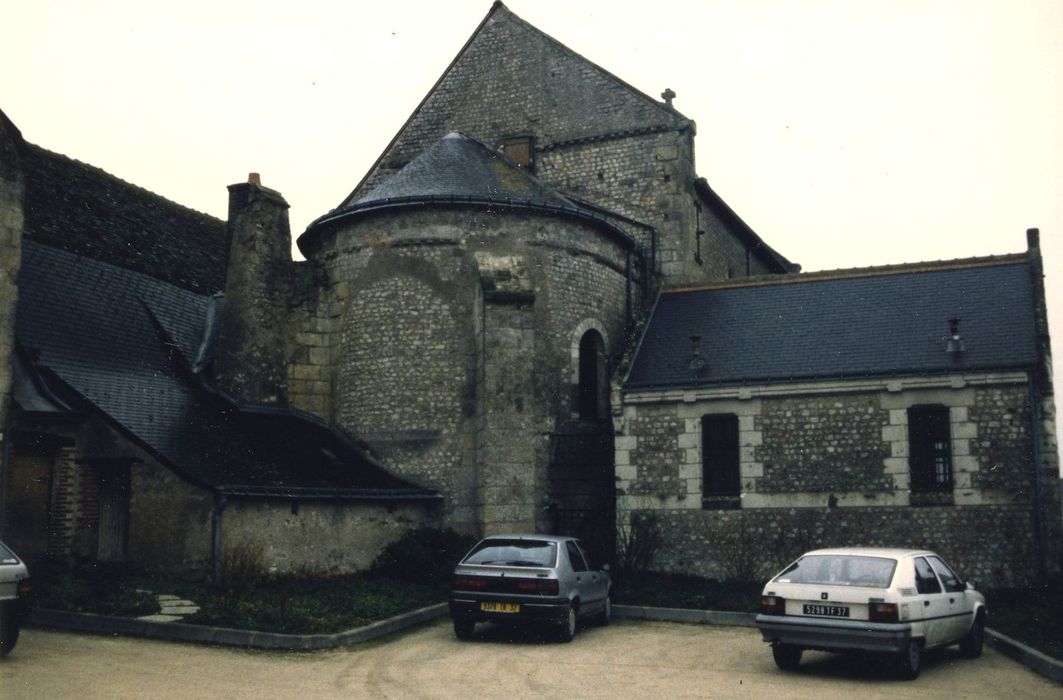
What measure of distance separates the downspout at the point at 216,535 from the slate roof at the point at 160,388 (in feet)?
0.79

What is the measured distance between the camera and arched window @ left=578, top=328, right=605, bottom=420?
23.0 metres

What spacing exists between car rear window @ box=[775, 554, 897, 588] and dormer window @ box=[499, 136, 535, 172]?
58.7 feet

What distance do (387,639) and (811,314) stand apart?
12217 mm

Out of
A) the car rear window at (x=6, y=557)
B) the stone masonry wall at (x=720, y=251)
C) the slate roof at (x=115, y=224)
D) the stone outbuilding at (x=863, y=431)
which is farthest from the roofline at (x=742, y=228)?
the car rear window at (x=6, y=557)

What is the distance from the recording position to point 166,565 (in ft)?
55.1

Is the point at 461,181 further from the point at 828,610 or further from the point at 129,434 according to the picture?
the point at 828,610

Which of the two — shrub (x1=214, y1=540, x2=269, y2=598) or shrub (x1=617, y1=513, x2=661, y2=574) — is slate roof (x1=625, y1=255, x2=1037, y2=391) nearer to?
shrub (x1=617, y1=513, x2=661, y2=574)

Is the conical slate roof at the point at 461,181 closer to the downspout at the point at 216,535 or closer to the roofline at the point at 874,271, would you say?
the roofline at the point at 874,271

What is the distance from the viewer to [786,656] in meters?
12.0

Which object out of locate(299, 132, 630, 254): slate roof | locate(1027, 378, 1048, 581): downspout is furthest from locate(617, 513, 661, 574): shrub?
locate(1027, 378, 1048, 581): downspout

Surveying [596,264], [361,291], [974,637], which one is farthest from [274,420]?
[974,637]

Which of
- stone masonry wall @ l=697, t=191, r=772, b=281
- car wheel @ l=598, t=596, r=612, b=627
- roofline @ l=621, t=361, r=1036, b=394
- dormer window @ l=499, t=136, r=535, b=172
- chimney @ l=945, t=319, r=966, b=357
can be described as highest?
dormer window @ l=499, t=136, r=535, b=172

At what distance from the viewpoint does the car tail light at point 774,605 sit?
11773mm

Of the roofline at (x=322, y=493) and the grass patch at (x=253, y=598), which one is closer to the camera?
the grass patch at (x=253, y=598)
